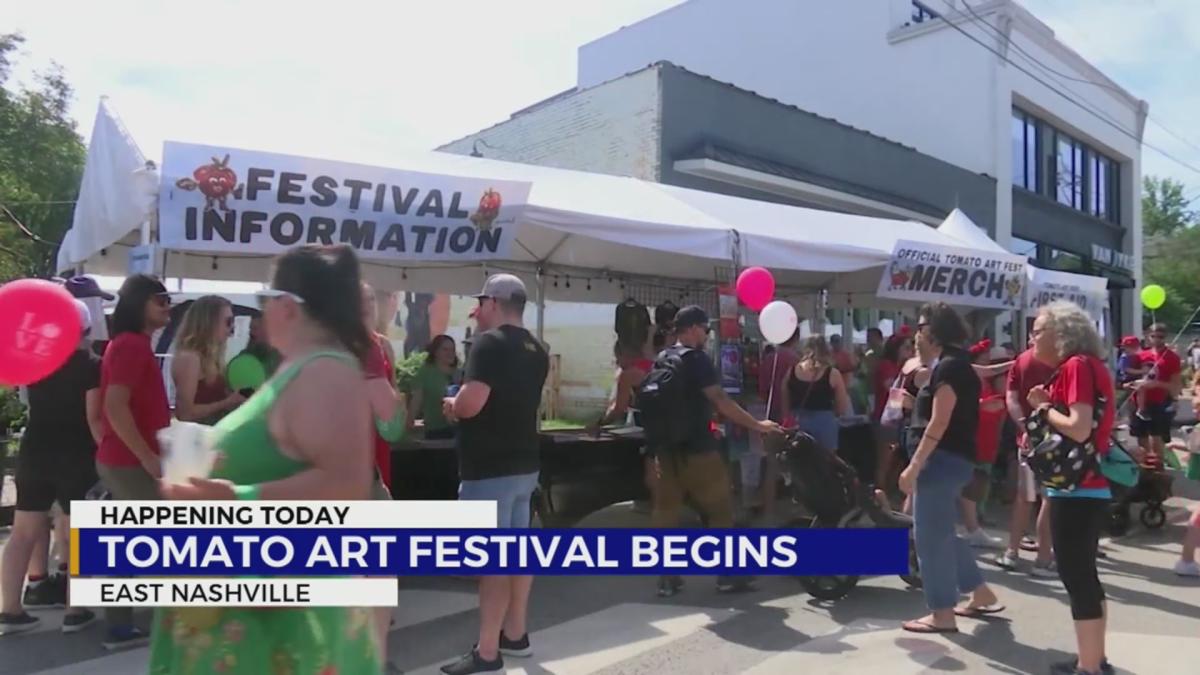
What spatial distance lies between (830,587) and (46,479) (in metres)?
4.56

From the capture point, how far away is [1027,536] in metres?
7.37

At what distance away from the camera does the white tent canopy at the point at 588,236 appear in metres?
5.93

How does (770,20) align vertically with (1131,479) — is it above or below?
above

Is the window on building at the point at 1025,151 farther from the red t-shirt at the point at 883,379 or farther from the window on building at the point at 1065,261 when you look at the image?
the red t-shirt at the point at 883,379

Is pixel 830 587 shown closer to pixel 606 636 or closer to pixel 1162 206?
pixel 606 636

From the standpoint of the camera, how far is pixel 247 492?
6.25 ft

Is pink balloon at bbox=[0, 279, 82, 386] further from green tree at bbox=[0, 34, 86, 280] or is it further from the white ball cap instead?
green tree at bbox=[0, 34, 86, 280]

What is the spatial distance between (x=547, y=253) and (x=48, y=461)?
5.42 m

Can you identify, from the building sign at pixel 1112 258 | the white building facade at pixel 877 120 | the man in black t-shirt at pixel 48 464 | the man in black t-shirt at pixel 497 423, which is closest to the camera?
the man in black t-shirt at pixel 497 423

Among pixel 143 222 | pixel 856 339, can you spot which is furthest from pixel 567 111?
pixel 143 222

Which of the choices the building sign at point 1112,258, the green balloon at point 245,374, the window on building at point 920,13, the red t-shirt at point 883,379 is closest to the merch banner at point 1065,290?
the red t-shirt at point 883,379

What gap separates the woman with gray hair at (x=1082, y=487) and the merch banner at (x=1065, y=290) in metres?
7.12

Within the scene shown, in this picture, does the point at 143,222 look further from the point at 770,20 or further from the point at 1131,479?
the point at 770,20

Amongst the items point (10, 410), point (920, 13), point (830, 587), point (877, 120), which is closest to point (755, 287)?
point (830, 587)
